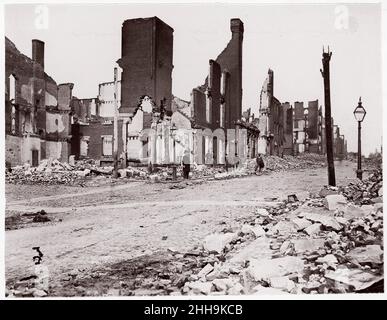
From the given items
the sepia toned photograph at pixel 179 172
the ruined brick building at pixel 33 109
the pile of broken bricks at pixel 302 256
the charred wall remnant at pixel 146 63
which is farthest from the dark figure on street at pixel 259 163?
the ruined brick building at pixel 33 109

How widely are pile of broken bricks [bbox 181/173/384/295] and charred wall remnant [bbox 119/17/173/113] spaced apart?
2.81 m

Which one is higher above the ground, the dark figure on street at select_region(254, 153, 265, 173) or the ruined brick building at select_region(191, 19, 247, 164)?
the ruined brick building at select_region(191, 19, 247, 164)

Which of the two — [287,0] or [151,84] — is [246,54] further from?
[151,84]

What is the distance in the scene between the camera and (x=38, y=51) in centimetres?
556

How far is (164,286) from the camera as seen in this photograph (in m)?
4.75

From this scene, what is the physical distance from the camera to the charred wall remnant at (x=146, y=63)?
5.79 metres

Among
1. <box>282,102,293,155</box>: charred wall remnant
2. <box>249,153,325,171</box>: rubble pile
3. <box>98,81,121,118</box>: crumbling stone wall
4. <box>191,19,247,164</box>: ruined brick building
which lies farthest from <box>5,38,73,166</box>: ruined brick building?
<box>282,102,293,155</box>: charred wall remnant

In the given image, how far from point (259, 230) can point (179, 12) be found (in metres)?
3.29

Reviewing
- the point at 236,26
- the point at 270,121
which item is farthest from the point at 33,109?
the point at 270,121

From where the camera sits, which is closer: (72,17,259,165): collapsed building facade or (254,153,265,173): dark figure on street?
(72,17,259,165): collapsed building facade

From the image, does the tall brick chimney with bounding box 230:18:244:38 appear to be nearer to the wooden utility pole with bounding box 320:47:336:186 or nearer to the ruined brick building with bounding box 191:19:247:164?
the ruined brick building with bounding box 191:19:247:164

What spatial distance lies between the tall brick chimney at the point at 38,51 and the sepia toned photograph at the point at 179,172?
0.06 ft

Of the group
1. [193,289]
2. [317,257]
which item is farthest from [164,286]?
[317,257]

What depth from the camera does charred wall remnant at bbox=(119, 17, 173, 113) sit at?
5785mm
